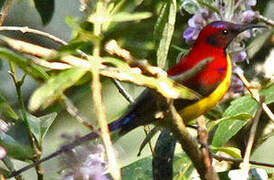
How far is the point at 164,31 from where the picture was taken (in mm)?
1434

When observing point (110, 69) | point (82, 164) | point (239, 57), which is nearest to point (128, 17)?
point (110, 69)

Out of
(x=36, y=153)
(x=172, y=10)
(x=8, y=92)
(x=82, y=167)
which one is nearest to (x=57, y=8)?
(x=8, y=92)

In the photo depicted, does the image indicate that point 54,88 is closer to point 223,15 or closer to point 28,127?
point 28,127

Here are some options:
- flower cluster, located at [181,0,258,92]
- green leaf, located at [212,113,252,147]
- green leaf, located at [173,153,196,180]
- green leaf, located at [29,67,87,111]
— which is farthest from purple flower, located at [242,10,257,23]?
green leaf, located at [29,67,87,111]

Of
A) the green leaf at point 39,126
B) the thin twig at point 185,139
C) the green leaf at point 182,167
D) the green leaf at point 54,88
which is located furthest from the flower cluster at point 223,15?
the green leaf at point 54,88

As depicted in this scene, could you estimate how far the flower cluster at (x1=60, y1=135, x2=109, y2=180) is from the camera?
3.67 feet

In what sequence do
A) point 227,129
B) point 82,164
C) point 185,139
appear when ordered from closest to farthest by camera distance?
point 185,139, point 82,164, point 227,129

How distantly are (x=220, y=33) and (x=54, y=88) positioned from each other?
42.6 inches

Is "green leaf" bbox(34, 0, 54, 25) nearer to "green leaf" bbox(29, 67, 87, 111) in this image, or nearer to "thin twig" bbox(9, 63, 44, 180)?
"thin twig" bbox(9, 63, 44, 180)

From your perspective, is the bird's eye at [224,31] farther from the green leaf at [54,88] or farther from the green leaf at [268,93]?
the green leaf at [54,88]

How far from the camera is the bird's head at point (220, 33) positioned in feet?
5.38

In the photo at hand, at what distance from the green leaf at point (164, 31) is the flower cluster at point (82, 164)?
29cm

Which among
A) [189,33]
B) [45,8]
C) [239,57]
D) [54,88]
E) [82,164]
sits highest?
[45,8]

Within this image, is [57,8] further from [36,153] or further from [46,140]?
[36,153]
